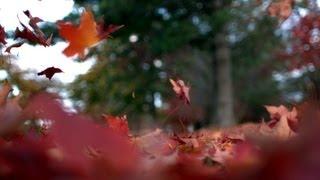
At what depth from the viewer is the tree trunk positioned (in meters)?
9.45

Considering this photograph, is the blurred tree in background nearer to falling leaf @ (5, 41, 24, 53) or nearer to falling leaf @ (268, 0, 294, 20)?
falling leaf @ (268, 0, 294, 20)

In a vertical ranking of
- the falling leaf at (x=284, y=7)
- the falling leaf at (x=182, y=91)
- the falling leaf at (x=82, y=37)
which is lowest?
the falling leaf at (x=82, y=37)

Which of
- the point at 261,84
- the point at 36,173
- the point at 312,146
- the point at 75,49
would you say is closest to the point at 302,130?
the point at 312,146

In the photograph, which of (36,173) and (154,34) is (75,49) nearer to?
(36,173)

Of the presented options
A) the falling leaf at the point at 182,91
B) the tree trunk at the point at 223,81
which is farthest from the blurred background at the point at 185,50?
the falling leaf at the point at 182,91

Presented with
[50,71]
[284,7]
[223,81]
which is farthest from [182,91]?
[223,81]

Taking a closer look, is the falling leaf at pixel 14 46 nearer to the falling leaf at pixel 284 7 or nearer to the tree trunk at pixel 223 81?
the falling leaf at pixel 284 7

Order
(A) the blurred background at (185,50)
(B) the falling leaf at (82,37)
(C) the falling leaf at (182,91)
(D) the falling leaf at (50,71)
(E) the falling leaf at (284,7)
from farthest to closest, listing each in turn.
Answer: (A) the blurred background at (185,50) → (E) the falling leaf at (284,7) → (C) the falling leaf at (182,91) → (D) the falling leaf at (50,71) → (B) the falling leaf at (82,37)

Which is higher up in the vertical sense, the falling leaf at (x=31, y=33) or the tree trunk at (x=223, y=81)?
the tree trunk at (x=223, y=81)

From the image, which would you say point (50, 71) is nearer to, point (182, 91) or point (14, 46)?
point (14, 46)

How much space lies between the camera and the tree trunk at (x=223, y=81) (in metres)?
9.45

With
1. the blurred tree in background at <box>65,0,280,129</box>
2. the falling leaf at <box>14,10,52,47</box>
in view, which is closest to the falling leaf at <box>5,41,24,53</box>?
the falling leaf at <box>14,10,52,47</box>

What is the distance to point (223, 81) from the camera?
32.0 feet

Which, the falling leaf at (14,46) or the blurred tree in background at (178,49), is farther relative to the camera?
the blurred tree in background at (178,49)
